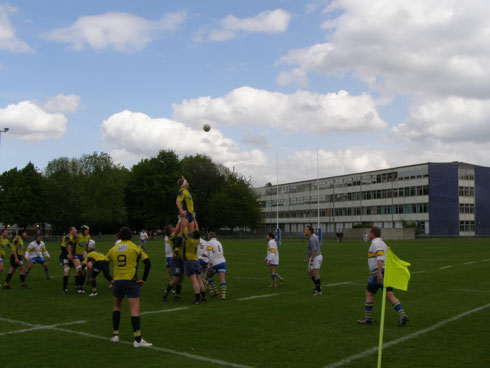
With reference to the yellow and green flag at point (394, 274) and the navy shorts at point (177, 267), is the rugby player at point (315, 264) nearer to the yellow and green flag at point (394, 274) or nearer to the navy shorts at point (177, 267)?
the navy shorts at point (177, 267)

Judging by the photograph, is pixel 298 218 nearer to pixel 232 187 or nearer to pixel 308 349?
pixel 232 187

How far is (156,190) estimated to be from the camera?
78.4m

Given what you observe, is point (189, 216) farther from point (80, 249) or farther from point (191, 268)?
point (80, 249)

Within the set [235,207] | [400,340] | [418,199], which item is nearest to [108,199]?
[235,207]

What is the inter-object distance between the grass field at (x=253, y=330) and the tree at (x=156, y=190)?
6295cm

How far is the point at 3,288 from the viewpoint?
16.5 meters

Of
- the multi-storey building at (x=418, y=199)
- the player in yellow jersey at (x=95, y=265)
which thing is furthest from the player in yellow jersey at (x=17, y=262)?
the multi-storey building at (x=418, y=199)

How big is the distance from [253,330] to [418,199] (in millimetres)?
85213

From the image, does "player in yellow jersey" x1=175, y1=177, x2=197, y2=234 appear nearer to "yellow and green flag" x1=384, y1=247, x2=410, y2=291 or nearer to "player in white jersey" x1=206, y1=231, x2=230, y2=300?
"player in white jersey" x1=206, y1=231, x2=230, y2=300

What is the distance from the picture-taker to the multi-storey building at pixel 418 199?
8712 centimetres

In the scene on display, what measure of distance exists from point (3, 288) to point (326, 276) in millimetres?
12322

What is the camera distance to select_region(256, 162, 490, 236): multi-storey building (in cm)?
8712

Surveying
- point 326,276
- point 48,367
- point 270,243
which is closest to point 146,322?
point 48,367

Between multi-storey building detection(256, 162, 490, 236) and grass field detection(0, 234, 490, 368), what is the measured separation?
210 ft
